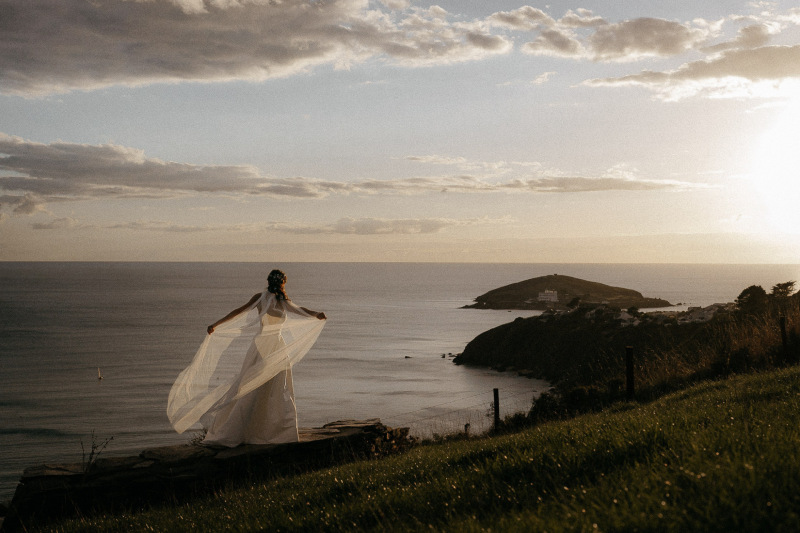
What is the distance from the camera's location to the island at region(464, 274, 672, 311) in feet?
576

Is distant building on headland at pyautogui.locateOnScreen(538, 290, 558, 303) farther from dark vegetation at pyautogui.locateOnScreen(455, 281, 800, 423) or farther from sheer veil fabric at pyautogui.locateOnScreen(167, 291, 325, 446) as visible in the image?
sheer veil fabric at pyautogui.locateOnScreen(167, 291, 325, 446)

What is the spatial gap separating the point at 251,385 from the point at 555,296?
171820 millimetres

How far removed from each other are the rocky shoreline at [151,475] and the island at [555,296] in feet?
528

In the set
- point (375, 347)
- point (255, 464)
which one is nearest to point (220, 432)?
point (255, 464)

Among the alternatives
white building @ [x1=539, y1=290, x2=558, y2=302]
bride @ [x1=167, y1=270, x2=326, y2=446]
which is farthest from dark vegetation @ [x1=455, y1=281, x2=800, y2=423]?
white building @ [x1=539, y1=290, x2=558, y2=302]

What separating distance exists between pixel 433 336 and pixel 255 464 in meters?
110

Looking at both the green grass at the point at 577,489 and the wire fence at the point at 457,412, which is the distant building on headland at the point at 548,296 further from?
the green grass at the point at 577,489

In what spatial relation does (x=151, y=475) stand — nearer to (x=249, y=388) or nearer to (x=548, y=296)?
(x=249, y=388)

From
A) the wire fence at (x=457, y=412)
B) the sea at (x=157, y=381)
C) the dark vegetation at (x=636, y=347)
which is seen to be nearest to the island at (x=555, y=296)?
the sea at (x=157, y=381)

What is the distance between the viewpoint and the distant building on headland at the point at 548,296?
17730 centimetres

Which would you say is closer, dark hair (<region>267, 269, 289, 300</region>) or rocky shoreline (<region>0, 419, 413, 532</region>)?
rocky shoreline (<region>0, 419, 413, 532</region>)

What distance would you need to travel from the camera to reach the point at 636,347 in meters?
62.0

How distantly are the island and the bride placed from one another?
526 ft

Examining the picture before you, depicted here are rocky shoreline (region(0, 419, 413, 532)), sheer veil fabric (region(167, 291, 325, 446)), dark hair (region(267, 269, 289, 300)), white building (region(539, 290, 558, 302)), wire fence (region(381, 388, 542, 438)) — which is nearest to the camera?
rocky shoreline (region(0, 419, 413, 532))
